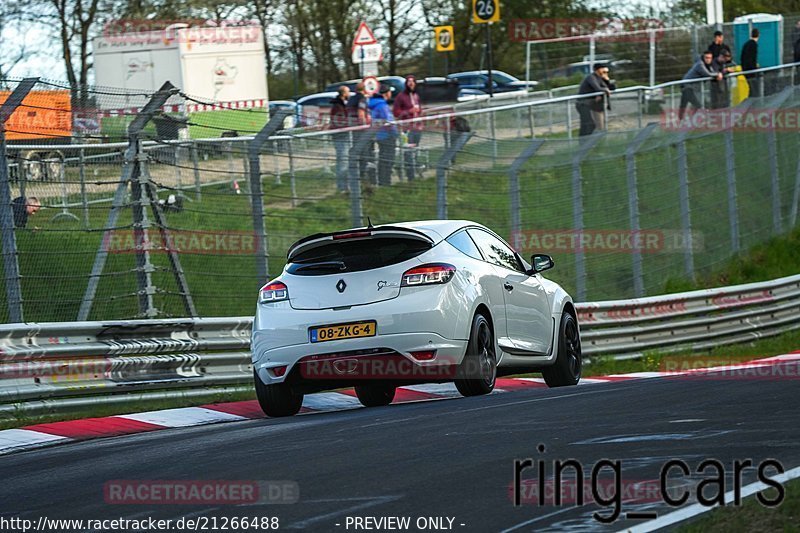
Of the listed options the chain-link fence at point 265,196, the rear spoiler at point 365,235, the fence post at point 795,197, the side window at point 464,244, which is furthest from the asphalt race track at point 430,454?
the fence post at point 795,197

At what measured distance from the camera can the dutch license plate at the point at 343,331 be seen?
1058 cm

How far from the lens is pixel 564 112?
83.7ft

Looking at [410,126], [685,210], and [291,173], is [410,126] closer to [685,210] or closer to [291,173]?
[291,173]

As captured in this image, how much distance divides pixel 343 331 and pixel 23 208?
3.12 m

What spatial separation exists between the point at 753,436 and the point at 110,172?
7.65 m

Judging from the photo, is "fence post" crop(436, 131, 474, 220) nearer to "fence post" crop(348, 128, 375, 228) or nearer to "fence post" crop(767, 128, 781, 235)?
"fence post" crop(348, 128, 375, 228)

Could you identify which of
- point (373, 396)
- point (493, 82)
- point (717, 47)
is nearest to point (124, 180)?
point (373, 396)

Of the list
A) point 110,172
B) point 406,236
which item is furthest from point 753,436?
point 110,172

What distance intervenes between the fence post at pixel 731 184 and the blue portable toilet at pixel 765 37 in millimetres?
13951

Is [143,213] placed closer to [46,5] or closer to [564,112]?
[564,112]

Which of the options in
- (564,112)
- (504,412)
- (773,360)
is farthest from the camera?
(564,112)

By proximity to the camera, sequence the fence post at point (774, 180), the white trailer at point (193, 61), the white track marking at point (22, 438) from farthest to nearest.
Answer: the white trailer at point (193, 61) → the fence post at point (774, 180) → the white track marking at point (22, 438)

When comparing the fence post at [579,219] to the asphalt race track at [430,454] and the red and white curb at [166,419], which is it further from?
the asphalt race track at [430,454]

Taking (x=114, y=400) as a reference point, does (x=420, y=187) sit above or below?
above
